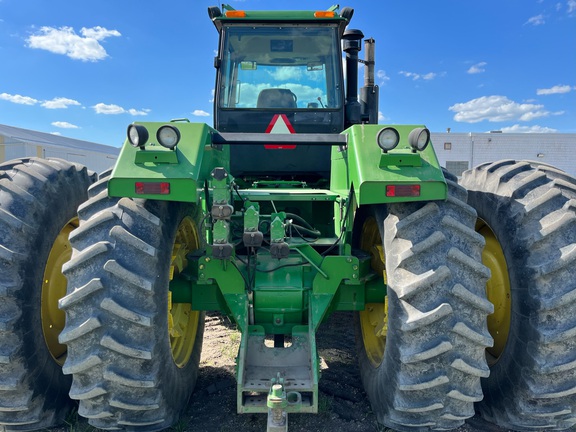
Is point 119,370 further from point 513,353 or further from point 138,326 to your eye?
point 513,353

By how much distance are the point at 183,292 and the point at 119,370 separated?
0.85 metres

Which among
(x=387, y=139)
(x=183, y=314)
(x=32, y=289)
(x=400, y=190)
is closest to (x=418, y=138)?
(x=387, y=139)

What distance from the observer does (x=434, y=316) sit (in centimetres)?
242

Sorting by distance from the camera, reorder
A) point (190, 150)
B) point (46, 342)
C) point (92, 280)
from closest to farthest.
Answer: point (92, 280) < point (190, 150) < point (46, 342)

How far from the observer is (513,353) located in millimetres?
2953

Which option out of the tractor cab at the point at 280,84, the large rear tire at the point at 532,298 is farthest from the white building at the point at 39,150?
the large rear tire at the point at 532,298

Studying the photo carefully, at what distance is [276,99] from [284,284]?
2.45 meters

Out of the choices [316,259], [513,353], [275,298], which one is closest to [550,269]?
[513,353]

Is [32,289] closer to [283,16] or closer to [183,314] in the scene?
[183,314]

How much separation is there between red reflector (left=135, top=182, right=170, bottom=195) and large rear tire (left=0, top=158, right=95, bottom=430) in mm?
887

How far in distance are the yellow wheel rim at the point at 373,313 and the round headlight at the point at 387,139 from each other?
755 mm

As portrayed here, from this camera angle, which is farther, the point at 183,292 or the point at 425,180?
the point at 183,292

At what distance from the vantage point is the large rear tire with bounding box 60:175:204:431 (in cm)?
243

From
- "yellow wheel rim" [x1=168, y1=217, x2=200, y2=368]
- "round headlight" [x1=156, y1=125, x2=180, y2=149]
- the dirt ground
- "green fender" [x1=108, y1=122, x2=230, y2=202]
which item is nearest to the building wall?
the dirt ground
